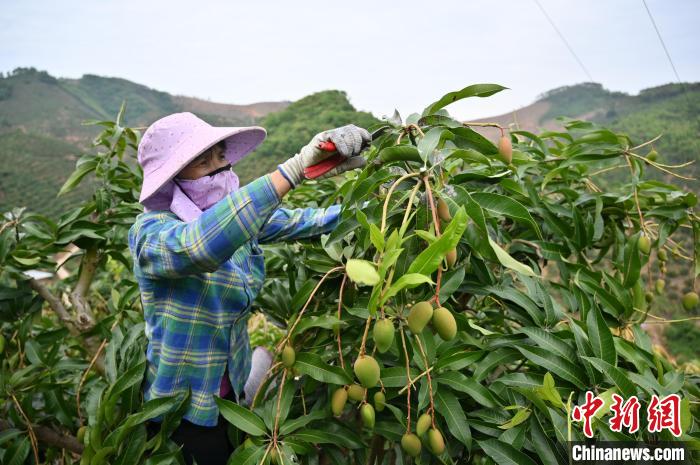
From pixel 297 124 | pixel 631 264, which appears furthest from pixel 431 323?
pixel 297 124

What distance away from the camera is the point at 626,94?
771 cm

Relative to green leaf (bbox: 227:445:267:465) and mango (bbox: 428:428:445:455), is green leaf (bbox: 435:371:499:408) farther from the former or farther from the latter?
green leaf (bbox: 227:445:267:465)

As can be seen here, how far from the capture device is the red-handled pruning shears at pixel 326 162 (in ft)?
3.00

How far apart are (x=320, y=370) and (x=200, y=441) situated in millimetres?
494

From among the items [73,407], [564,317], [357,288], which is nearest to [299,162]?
[357,288]

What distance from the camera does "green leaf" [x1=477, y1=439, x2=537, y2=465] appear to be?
29.1 inches

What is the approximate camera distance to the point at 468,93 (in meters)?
0.80

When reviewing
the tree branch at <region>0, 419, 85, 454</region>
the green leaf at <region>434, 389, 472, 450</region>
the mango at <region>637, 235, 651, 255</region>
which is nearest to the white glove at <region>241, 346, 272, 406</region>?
the tree branch at <region>0, 419, 85, 454</region>

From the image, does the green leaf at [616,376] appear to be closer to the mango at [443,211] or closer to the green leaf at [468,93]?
the mango at [443,211]

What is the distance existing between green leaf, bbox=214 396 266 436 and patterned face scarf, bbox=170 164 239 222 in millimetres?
388

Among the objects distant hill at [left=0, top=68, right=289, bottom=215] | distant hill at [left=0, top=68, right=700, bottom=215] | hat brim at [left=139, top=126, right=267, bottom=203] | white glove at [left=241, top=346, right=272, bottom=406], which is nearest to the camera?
hat brim at [left=139, top=126, right=267, bottom=203]

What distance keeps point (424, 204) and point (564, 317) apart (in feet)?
1.48

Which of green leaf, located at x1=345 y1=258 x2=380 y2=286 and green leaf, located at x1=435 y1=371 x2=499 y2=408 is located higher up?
Result: green leaf, located at x1=345 y1=258 x2=380 y2=286

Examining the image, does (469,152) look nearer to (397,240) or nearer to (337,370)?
(397,240)
